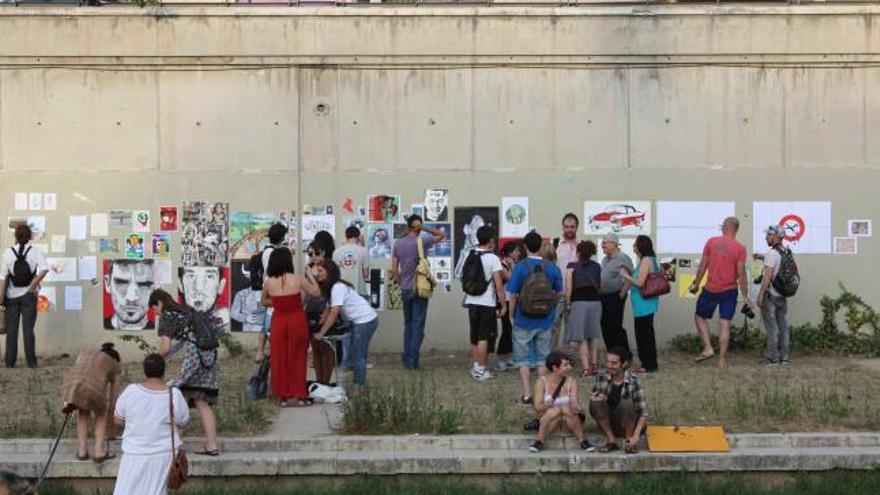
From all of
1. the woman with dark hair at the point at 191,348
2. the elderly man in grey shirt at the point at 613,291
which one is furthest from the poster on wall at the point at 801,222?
the woman with dark hair at the point at 191,348

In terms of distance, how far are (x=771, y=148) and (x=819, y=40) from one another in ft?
4.92

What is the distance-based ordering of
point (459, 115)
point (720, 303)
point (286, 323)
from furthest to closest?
point (459, 115) < point (720, 303) < point (286, 323)

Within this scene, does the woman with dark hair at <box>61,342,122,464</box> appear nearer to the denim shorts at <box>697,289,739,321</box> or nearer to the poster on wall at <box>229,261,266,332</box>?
the poster on wall at <box>229,261,266,332</box>

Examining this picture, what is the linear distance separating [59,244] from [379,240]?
4122 mm

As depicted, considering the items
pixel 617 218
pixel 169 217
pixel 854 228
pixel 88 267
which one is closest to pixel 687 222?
pixel 617 218

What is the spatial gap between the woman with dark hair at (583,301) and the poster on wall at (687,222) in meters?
2.52

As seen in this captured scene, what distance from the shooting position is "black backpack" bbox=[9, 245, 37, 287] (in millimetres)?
13516

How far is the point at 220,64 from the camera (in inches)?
577

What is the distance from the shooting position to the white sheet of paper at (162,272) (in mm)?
14625

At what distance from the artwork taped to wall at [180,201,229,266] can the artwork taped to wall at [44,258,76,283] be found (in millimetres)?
1419

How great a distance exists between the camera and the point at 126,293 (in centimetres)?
1462

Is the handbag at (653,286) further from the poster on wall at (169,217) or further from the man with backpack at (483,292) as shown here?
the poster on wall at (169,217)

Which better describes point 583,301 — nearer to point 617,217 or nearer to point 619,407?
point 617,217

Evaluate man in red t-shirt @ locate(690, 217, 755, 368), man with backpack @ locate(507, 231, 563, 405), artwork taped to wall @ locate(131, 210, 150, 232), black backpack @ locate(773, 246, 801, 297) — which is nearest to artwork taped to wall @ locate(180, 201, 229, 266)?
artwork taped to wall @ locate(131, 210, 150, 232)
